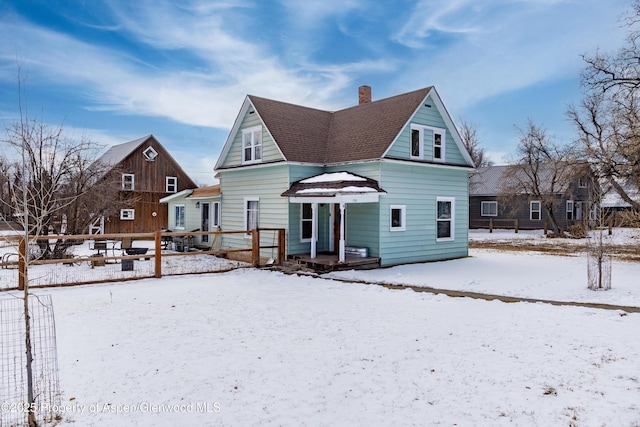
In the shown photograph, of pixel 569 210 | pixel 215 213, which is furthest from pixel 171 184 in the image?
pixel 569 210

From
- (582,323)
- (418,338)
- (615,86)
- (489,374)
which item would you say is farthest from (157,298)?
(615,86)

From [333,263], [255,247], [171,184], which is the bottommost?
[333,263]

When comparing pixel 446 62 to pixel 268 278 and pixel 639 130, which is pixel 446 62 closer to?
pixel 639 130

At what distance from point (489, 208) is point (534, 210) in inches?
143

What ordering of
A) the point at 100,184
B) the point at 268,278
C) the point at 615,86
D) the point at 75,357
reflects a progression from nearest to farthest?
the point at 75,357, the point at 268,278, the point at 100,184, the point at 615,86

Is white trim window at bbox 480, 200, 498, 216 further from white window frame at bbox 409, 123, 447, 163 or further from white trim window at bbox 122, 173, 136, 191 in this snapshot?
white trim window at bbox 122, 173, 136, 191

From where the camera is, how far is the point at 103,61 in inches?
613

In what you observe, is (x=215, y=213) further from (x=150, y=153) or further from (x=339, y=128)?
(x=150, y=153)

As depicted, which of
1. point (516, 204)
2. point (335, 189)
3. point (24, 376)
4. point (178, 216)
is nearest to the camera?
point (24, 376)

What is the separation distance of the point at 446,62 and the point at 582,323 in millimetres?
15080

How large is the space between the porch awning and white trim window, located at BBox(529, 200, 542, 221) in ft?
81.9

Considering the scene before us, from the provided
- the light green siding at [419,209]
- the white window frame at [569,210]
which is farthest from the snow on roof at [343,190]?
the white window frame at [569,210]

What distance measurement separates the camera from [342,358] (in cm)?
567

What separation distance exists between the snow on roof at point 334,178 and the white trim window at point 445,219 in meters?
3.85
